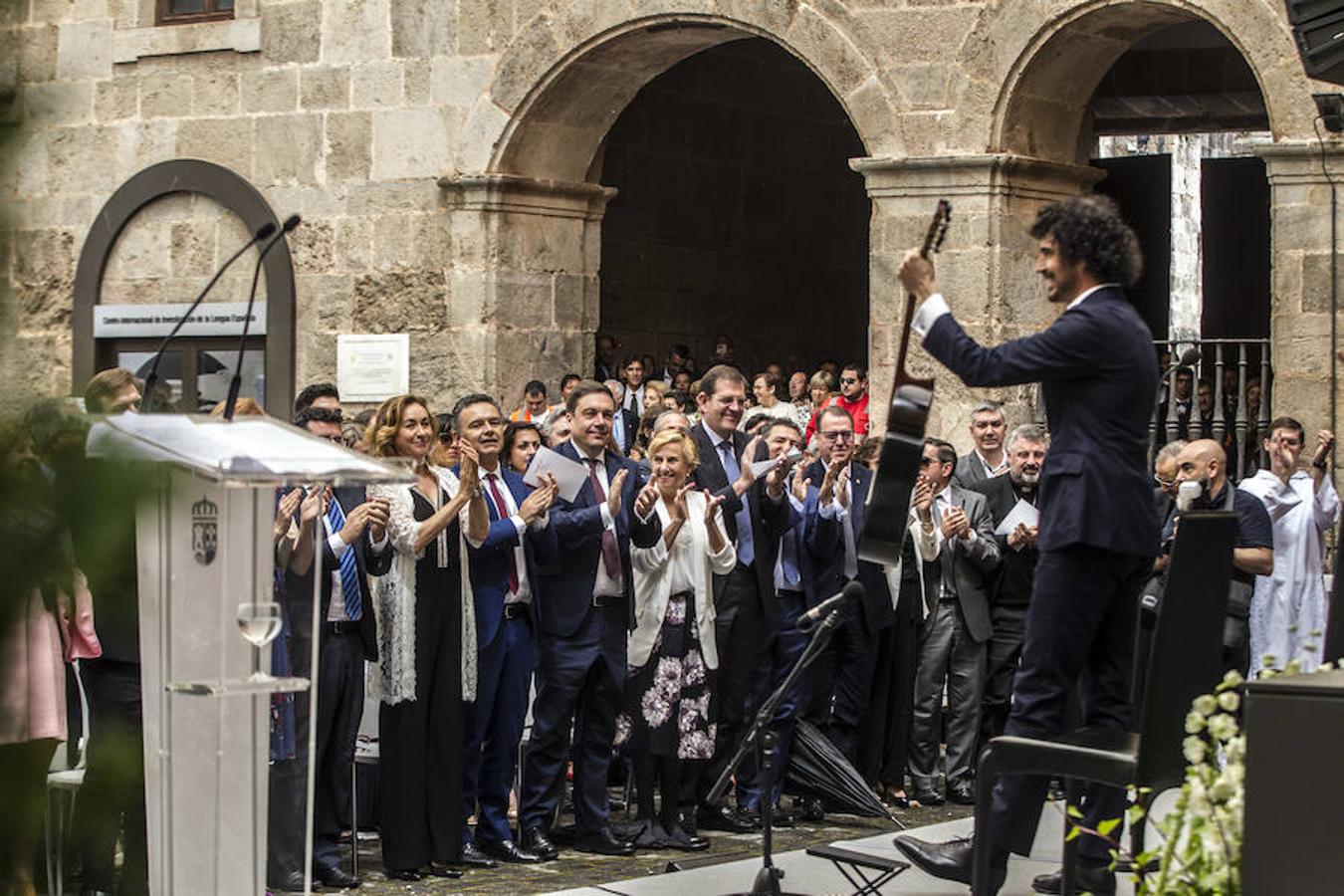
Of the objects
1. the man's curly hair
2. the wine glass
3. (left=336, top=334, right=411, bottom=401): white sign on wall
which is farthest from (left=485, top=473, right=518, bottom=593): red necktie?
(left=336, top=334, right=411, bottom=401): white sign on wall

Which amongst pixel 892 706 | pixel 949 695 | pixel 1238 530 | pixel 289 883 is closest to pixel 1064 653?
pixel 289 883

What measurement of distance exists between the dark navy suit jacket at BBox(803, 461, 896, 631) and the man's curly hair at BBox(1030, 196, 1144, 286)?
4079mm

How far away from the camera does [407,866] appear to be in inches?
322

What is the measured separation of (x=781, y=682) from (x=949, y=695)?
125cm

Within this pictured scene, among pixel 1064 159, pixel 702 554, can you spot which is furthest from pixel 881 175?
pixel 702 554

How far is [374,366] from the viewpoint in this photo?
1528 cm

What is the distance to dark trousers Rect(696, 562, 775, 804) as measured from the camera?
9297 mm

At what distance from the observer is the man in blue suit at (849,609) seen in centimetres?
988

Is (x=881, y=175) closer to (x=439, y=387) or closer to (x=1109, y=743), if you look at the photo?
(x=439, y=387)

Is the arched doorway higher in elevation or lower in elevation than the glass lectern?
higher

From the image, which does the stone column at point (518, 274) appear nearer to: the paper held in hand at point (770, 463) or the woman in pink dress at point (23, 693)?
the paper held in hand at point (770, 463)

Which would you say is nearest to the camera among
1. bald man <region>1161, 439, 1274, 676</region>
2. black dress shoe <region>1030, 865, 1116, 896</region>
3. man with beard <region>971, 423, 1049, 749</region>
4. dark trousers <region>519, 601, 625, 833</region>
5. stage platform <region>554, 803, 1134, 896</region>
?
black dress shoe <region>1030, 865, 1116, 896</region>

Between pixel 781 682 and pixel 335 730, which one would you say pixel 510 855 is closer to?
pixel 335 730

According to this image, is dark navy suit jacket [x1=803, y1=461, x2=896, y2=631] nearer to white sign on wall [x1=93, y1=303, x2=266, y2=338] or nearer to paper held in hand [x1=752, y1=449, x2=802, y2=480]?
paper held in hand [x1=752, y1=449, x2=802, y2=480]
